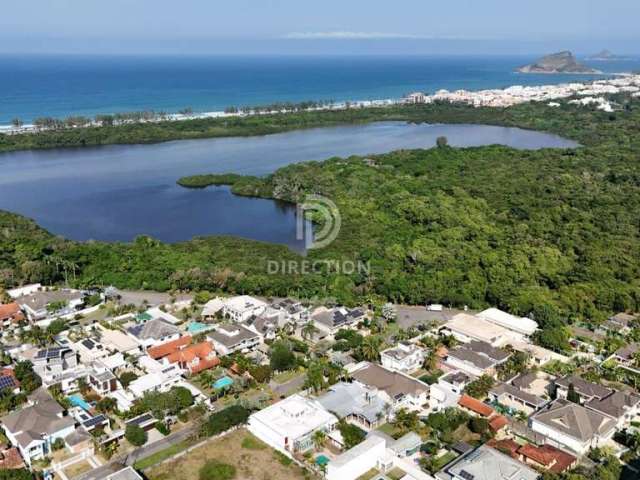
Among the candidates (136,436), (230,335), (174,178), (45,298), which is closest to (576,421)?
(230,335)

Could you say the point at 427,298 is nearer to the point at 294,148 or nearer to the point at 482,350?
the point at 482,350

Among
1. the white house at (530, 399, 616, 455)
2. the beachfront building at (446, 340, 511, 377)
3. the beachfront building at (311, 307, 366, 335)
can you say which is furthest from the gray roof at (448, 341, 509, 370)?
the beachfront building at (311, 307, 366, 335)

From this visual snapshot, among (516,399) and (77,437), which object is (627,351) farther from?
(77,437)

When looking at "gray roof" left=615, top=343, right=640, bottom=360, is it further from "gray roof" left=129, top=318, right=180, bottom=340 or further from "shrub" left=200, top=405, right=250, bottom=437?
"gray roof" left=129, top=318, right=180, bottom=340

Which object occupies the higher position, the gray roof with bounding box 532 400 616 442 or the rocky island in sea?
the rocky island in sea

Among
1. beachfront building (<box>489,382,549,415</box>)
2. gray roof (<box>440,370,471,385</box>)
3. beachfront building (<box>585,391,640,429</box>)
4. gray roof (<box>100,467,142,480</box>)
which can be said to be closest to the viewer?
gray roof (<box>100,467,142,480</box>)

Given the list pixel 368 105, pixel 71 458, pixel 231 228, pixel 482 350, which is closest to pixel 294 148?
pixel 231 228

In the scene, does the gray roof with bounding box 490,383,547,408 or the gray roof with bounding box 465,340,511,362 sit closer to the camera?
the gray roof with bounding box 490,383,547,408
